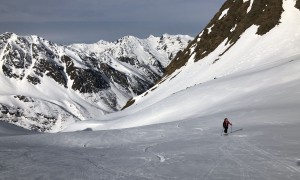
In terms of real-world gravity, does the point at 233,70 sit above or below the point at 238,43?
below

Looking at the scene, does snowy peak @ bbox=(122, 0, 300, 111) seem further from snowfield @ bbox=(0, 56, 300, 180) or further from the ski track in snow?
the ski track in snow

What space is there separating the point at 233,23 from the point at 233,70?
968 inches

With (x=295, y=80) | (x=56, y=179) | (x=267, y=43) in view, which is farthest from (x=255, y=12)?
(x=56, y=179)

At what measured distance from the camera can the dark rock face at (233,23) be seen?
73.6 m

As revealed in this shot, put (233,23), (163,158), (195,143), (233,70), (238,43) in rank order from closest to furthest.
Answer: (163,158), (195,143), (233,70), (238,43), (233,23)

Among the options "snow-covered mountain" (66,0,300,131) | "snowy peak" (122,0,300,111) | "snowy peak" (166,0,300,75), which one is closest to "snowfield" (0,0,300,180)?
"snow-covered mountain" (66,0,300,131)

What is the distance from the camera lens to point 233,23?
287 feet

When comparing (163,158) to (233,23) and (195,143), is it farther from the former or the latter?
(233,23)

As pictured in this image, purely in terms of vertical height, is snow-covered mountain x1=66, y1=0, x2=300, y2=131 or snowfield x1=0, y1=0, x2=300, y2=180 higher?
snow-covered mountain x1=66, y1=0, x2=300, y2=131

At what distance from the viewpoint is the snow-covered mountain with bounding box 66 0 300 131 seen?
1702 inches

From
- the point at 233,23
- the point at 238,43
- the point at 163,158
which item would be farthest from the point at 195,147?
the point at 233,23

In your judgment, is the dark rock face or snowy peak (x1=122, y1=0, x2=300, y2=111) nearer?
snowy peak (x1=122, y1=0, x2=300, y2=111)

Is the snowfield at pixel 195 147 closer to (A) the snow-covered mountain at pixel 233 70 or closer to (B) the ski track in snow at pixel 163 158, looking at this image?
(B) the ski track in snow at pixel 163 158

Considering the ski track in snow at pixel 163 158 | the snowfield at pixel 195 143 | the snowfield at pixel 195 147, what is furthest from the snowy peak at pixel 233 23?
the ski track in snow at pixel 163 158
